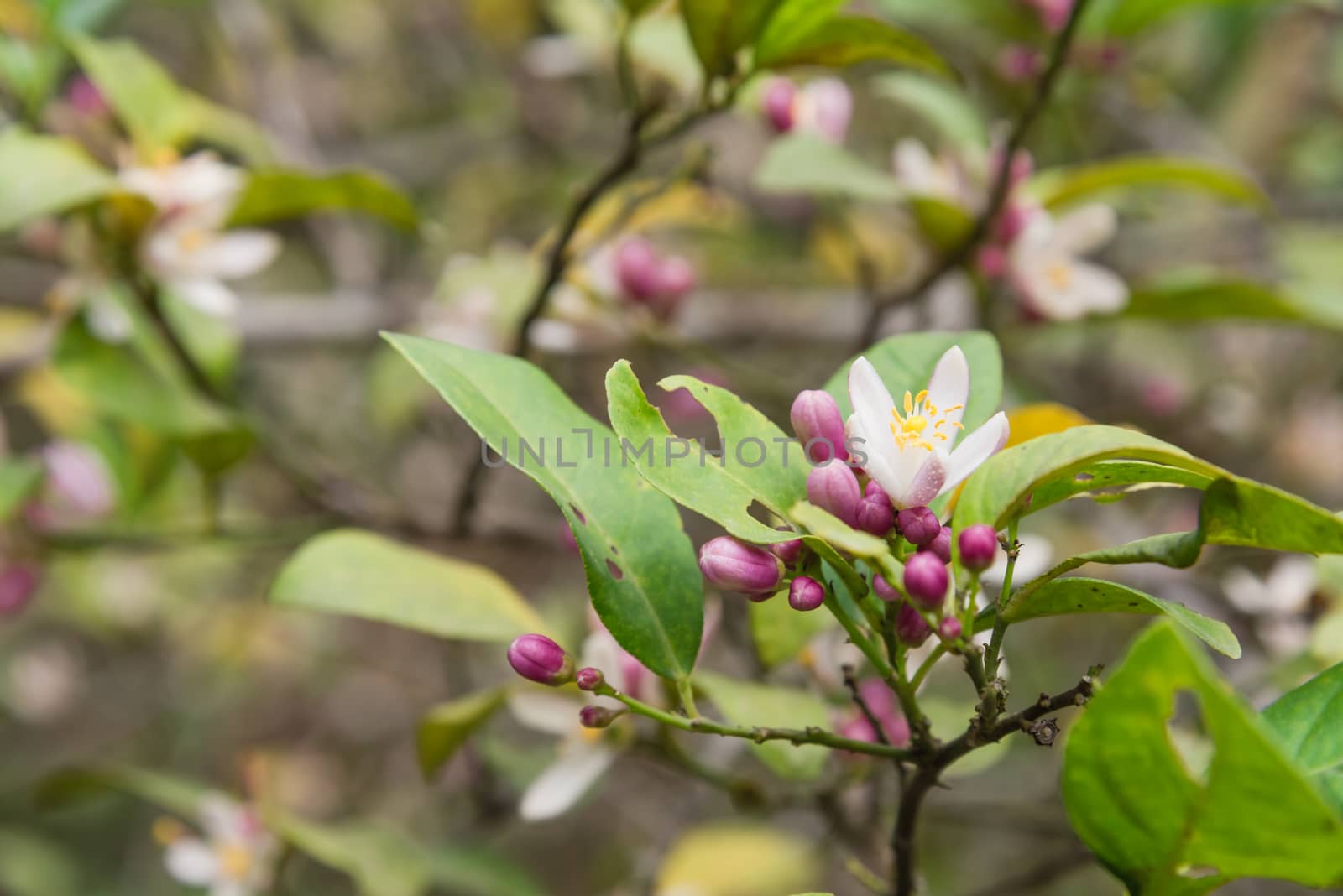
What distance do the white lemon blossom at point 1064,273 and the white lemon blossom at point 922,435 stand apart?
1.83 ft

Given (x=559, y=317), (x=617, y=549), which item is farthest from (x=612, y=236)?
(x=617, y=549)

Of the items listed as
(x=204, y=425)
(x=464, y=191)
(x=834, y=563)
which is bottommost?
(x=464, y=191)

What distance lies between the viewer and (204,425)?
121 cm

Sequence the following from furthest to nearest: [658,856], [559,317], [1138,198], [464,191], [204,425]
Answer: [464,191]
[1138,198]
[559,317]
[658,856]
[204,425]

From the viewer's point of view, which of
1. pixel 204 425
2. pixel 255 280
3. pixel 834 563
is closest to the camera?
pixel 834 563

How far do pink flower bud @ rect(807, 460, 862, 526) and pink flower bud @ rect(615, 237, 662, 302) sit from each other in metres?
0.75

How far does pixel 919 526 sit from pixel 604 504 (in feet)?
0.67

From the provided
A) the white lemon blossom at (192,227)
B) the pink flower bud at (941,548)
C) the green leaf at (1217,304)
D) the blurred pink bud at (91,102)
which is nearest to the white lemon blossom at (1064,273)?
the green leaf at (1217,304)

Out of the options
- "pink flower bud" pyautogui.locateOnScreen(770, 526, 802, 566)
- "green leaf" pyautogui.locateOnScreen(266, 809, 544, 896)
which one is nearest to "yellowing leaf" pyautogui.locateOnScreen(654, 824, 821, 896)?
"green leaf" pyautogui.locateOnScreen(266, 809, 544, 896)

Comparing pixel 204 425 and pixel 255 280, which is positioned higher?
pixel 204 425

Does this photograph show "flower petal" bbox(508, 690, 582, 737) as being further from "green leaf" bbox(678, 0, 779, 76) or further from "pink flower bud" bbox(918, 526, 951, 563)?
"green leaf" bbox(678, 0, 779, 76)

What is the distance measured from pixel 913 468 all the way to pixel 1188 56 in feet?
7.65

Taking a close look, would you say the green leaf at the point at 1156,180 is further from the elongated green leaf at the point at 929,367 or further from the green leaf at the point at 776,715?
the green leaf at the point at 776,715

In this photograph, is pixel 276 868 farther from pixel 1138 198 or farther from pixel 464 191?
pixel 464 191
